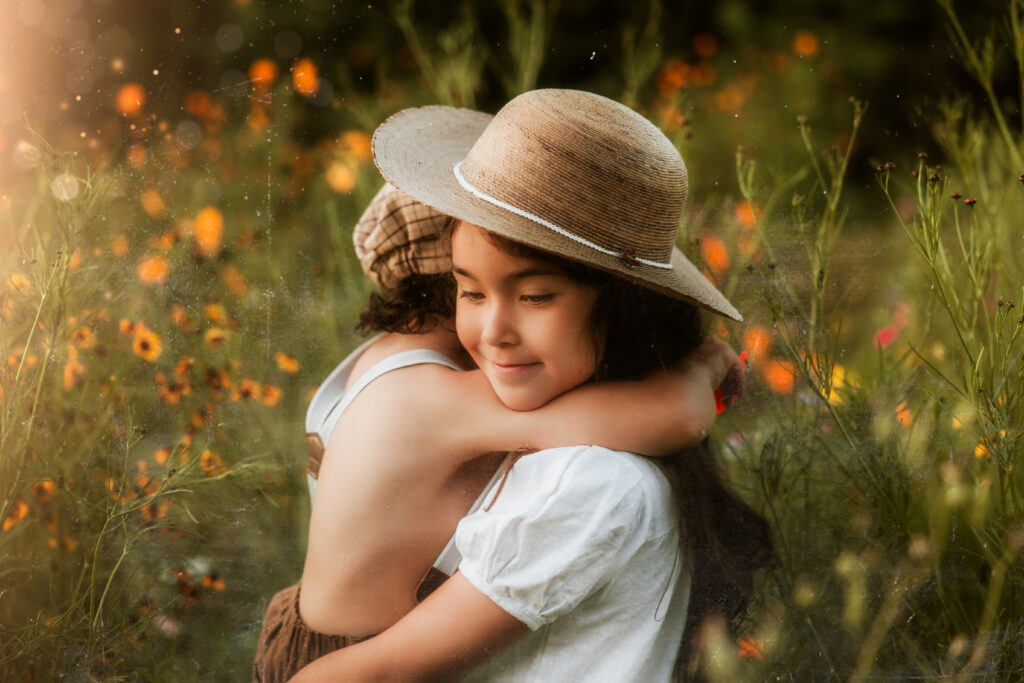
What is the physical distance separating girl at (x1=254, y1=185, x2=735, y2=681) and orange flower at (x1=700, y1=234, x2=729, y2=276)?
190 millimetres

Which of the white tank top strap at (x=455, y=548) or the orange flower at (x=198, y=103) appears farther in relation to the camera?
the orange flower at (x=198, y=103)

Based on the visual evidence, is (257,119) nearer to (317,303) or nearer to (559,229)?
(317,303)

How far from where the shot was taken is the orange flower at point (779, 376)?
1561 millimetres

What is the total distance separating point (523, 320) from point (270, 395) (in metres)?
0.60

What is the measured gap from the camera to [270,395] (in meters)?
1.59

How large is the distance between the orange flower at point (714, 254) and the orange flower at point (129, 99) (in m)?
1.08

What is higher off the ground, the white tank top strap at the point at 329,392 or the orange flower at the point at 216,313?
the orange flower at the point at 216,313

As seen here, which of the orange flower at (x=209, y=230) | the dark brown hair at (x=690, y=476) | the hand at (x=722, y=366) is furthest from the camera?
the orange flower at (x=209, y=230)

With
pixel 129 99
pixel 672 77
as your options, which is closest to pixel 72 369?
pixel 129 99

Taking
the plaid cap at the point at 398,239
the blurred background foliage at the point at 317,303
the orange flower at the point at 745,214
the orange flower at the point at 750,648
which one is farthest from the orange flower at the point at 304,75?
the orange flower at the point at 750,648

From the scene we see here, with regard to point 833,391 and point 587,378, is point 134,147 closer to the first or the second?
point 587,378

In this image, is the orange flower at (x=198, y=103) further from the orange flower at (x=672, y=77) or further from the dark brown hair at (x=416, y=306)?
the orange flower at (x=672, y=77)

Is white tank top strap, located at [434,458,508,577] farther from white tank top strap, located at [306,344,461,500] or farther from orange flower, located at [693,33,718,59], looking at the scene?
orange flower, located at [693,33,718,59]

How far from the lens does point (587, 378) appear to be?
132 cm
